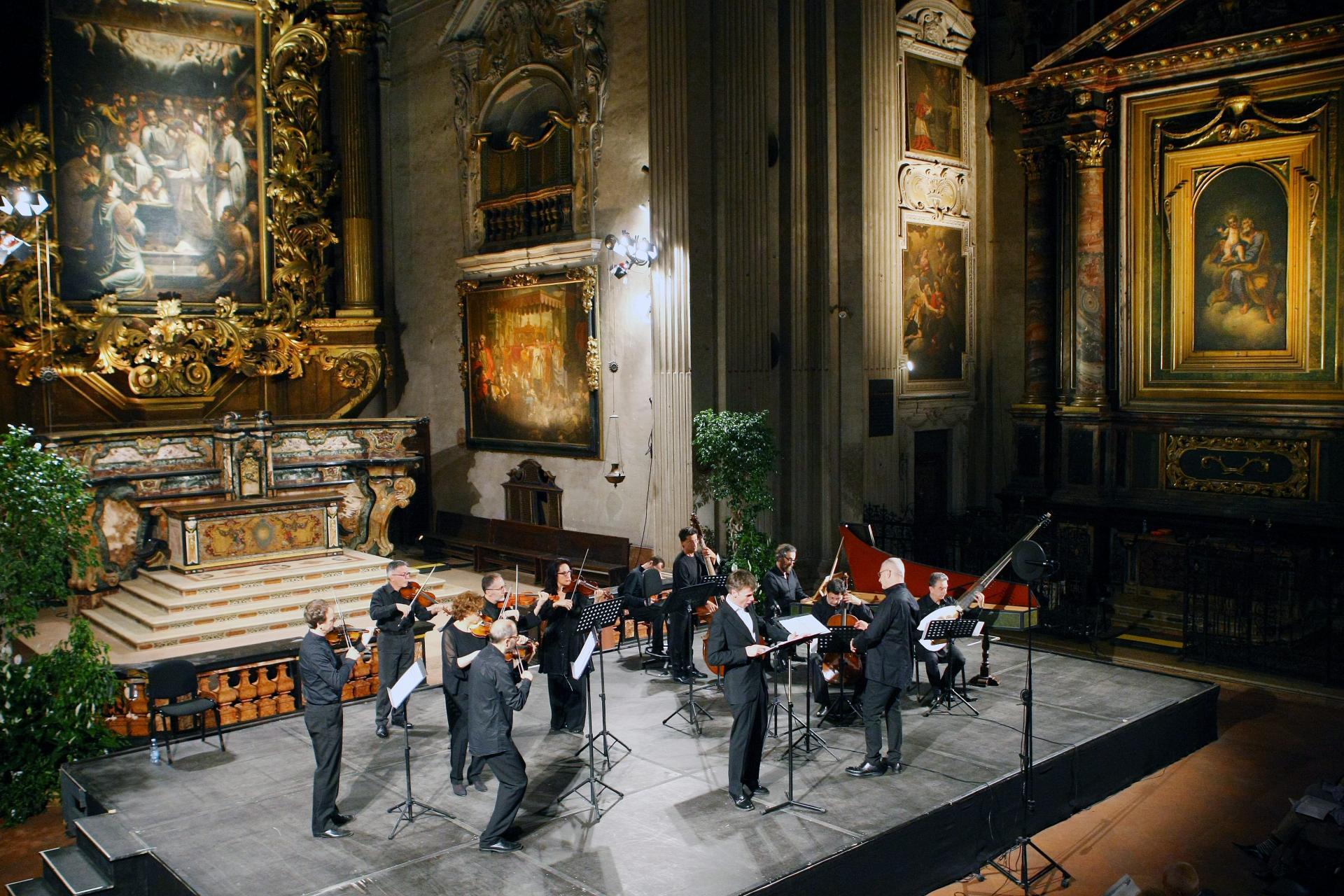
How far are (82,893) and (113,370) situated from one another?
10537 mm

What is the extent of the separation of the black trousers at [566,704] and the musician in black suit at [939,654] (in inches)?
105

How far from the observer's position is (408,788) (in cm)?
769

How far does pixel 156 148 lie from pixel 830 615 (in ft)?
39.6

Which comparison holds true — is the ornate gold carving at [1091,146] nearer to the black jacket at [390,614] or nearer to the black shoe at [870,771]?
the black shoe at [870,771]

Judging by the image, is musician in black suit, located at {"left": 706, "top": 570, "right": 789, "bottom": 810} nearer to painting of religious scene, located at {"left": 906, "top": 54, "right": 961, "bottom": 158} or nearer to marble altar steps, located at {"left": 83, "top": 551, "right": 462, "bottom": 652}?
marble altar steps, located at {"left": 83, "top": 551, "right": 462, "bottom": 652}

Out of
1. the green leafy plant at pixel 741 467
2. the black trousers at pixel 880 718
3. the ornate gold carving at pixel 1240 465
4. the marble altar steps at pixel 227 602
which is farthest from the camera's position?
the ornate gold carving at pixel 1240 465

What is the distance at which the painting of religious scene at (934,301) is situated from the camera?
1627 cm

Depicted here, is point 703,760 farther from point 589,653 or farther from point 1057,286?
point 1057,286

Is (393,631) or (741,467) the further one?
(741,467)

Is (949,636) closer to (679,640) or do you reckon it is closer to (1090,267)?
(679,640)

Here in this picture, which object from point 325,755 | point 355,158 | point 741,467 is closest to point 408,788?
point 325,755

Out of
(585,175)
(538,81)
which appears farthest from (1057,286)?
(538,81)

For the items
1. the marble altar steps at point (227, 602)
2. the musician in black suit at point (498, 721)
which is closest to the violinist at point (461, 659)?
the musician in black suit at point (498, 721)

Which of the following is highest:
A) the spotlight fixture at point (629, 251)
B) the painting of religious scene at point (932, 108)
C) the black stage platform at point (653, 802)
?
the painting of religious scene at point (932, 108)
